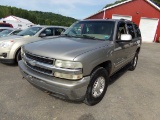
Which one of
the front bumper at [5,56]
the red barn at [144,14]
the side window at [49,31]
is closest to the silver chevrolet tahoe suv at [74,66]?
the front bumper at [5,56]

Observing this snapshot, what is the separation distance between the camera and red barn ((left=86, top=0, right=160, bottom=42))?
19.3m

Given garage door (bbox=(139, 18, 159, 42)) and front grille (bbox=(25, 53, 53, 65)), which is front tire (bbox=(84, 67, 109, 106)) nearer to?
front grille (bbox=(25, 53, 53, 65))

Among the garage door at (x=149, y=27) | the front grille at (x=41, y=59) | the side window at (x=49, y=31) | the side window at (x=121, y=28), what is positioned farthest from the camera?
the garage door at (x=149, y=27)

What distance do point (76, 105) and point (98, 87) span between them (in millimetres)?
620

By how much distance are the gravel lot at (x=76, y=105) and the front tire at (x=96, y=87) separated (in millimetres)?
174

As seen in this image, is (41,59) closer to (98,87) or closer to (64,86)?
(64,86)

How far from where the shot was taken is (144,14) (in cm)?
1961

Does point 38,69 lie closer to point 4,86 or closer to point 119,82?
point 4,86

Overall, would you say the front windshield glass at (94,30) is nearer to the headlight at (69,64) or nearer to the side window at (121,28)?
the side window at (121,28)

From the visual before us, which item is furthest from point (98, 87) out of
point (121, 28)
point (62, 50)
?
point (121, 28)

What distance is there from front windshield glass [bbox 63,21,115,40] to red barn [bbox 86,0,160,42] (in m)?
17.6

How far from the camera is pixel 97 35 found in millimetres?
3789

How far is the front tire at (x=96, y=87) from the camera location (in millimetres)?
2930

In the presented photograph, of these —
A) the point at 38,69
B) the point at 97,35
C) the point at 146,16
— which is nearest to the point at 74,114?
the point at 38,69
